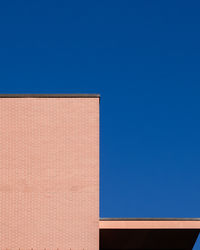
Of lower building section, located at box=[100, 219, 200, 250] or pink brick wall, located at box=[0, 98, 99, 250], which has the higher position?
pink brick wall, located at box=[0, 98, 99, 250]

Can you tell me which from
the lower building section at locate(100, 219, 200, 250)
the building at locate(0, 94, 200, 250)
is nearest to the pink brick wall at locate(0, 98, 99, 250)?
the building at locate(0, 94, 200, 250)

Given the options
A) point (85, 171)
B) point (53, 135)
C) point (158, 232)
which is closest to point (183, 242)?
point (158, 232)

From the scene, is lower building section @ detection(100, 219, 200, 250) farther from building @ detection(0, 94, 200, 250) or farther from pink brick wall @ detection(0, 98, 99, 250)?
pink brick wall @ detection(0, 98, 99, 250)

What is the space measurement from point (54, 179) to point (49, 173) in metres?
0.30

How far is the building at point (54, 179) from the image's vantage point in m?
21.0

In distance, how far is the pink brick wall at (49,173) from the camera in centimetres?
2102

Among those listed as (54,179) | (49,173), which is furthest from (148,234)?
(49,173)

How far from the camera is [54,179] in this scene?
21547mm

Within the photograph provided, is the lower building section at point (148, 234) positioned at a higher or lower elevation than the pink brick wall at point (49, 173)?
lower

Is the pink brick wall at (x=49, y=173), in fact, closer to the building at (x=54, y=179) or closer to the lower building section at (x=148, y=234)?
the building at (x=54, y=179)

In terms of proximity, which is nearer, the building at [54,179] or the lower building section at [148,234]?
the building at [54,179]

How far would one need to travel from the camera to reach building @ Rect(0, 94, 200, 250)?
69.0 ft

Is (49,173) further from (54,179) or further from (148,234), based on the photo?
(148,234)

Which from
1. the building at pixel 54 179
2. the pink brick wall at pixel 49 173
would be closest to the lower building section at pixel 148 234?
the building at pixel 54 179
